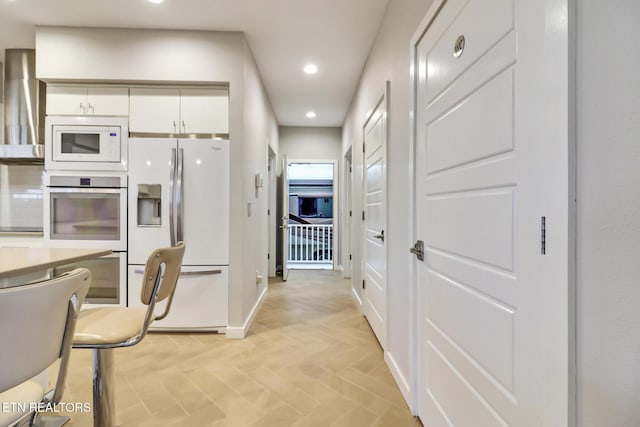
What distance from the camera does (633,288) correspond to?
0.55 metres

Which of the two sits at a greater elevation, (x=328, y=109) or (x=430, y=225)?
(x=328, y=109)

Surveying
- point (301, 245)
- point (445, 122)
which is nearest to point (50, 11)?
point (445, 122)

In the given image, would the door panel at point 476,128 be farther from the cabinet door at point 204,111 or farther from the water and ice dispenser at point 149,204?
the water and ice dispenser at point 149,204

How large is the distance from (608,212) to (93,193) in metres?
3.36

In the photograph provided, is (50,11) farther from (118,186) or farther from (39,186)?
(39,186)

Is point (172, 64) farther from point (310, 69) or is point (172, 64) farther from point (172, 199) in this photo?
point (310, 69)

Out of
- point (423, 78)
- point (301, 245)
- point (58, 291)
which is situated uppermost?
point (423, 78)

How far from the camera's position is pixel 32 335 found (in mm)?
700

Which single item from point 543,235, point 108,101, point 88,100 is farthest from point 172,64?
point 543,235

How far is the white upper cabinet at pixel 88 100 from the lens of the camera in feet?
8.87

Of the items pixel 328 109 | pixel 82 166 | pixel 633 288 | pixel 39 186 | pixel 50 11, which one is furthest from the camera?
pixel 328 109

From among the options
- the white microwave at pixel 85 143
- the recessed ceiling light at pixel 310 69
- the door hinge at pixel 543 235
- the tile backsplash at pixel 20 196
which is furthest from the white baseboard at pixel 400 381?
the tile backsplash at pixel 20 196

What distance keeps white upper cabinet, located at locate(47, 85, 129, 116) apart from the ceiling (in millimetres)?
539

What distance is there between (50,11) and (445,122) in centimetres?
326
